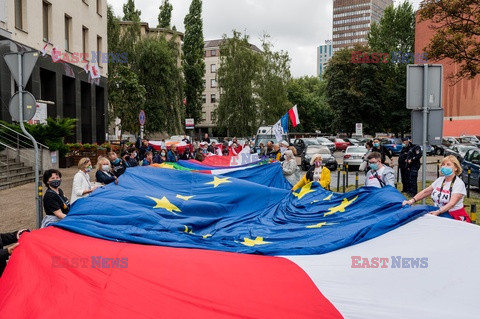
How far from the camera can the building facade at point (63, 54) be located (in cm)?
2064

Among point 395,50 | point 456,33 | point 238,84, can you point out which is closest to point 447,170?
point 456,33

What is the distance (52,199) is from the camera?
22.5ft

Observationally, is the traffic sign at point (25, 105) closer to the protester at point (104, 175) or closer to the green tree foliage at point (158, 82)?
the protester at point (104, 175)

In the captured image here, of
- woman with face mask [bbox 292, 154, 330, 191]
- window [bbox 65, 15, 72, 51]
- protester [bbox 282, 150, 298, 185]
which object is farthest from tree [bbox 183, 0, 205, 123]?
woman with face mask [bbox 292, 154, 330, 191]

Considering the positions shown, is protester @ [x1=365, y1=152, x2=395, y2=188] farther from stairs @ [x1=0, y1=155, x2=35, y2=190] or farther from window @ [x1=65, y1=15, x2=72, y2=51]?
window @ [x1=65, y1=15, x2=72, y2=51]

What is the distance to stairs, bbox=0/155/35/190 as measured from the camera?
15.8m

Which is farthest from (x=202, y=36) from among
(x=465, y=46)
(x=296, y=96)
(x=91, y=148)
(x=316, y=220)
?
(x=316, y=220)

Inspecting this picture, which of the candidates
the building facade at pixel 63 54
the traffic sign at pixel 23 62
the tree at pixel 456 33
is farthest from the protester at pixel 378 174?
the building facade at pixel 63 54

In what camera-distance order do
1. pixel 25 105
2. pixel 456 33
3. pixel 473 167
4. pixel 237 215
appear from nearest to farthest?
pixel 25 105 < pixel 237 215 < pixel 473 167 < pixel 456 33

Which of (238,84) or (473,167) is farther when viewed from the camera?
(238,84)

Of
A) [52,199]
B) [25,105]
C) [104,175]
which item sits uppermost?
[25,105]

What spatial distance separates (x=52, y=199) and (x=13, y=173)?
37.0ft

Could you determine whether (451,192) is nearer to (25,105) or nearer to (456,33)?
(25,105)

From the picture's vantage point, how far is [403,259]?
500 cm
